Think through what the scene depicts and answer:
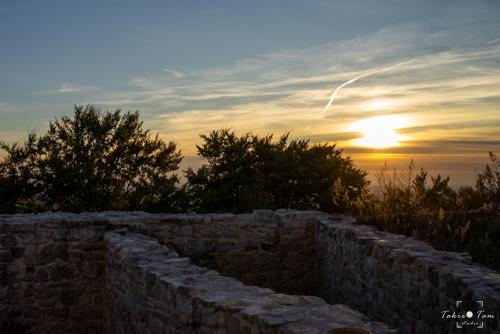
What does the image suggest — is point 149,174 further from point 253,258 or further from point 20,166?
point 253,258

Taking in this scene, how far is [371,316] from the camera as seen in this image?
702 centimetres

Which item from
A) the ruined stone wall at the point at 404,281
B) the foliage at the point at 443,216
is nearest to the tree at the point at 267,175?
the foliage at the point at 443,216

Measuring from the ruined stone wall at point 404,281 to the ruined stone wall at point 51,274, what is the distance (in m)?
3.97

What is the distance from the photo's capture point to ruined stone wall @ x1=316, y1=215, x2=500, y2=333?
487 cm

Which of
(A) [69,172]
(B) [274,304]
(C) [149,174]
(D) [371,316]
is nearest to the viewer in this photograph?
(B) [274,304]

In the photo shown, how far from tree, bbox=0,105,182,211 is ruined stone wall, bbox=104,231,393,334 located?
39.9 ft

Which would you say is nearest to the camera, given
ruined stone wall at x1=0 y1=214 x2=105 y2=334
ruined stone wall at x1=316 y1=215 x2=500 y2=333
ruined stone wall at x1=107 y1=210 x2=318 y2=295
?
ruined stone wall at x1=316 y1=215 x2=500 y2=333

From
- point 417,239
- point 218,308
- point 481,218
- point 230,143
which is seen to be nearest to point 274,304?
point 218,308

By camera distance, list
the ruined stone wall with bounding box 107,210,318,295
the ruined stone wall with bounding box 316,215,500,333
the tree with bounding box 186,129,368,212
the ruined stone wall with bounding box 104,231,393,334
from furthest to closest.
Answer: the tree with bounding box 186,129,368,212
the ruined stone wall with bounding box 107,210,318,295
the ruined stone wall with bounding box 316,215,500,333
the ruined stone wall with bounding box 104,231,393,334

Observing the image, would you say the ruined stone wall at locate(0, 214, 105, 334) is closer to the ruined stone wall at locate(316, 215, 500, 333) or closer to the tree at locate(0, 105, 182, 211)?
the ruined stone wall at locate(316, 215, 500, 333)

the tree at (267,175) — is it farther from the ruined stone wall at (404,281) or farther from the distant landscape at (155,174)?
the ruined stone wall at (404,281)

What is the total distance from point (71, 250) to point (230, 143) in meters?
12.1

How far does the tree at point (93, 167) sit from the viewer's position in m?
19.6

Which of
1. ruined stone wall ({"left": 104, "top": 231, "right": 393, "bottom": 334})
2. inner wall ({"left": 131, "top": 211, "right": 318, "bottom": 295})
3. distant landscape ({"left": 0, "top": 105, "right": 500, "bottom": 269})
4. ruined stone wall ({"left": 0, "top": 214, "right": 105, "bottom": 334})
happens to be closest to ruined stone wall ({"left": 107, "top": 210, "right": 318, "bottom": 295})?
inner wall ({"left": 131, "top": 211, "right": 318, "bottom": 295})
